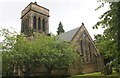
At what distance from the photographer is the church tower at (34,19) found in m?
27.7

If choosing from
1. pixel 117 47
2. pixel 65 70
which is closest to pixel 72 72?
pixel 65 70

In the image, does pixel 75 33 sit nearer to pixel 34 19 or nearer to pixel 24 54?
pixel 34 19

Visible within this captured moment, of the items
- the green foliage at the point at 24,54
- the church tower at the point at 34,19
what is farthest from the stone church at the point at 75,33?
the green foliage at the point at 24,54

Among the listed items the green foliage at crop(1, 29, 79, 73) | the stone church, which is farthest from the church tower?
the green foliage at crop(1, 29, 79, 73)

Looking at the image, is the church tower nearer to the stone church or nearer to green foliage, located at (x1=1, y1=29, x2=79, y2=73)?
the stone church

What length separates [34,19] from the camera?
2900cm

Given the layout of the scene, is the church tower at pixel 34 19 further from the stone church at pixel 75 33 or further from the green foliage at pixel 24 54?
the green foliage at pixel 24 54

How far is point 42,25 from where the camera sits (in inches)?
1196

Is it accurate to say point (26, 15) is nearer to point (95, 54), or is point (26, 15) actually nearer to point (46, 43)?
point (46, 43)

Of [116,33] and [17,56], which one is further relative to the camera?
[17,56]

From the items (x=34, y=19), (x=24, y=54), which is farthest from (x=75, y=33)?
(x=24, y=54)

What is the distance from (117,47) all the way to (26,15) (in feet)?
91.4

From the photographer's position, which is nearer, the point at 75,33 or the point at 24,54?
the point at 24,54

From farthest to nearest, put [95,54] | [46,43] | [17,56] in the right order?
[95,54] → [46,43] → [17,56]
